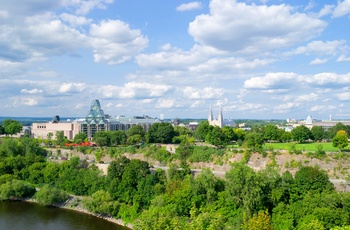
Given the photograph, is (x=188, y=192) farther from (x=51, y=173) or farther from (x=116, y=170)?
(x=51, y=173)

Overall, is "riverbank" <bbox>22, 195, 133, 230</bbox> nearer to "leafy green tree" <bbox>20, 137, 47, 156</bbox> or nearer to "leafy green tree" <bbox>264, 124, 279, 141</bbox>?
"leafy green tree" <bbox>20, 137, 47, 156</bbox>

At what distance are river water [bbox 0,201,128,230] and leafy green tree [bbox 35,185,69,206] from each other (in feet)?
2.65

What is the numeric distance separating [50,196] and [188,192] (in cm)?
1667

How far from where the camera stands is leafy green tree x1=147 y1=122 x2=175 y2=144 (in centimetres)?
6494

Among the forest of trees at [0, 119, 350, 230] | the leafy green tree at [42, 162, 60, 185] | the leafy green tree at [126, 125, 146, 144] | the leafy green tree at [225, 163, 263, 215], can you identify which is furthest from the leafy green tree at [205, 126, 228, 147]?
the leafy green tree at [42, 162, 60, 185]

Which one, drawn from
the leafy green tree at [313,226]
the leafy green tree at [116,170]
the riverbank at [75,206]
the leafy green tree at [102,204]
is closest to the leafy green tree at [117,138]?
the riverbank at [75,206]

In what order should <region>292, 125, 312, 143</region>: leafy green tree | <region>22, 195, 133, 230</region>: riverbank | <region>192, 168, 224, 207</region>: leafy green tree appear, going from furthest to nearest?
<region>292, 125, 312, 143</region>: leafy green tree, <region>22, 195, 133, 230</region>: riverbank, <region>192, 168, 224, 207</region>: leafy green tree

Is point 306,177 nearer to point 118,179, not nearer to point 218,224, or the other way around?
point 218,224

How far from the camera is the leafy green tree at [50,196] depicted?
3922 centimetres

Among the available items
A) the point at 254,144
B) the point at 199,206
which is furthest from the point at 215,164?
the point at 199,206

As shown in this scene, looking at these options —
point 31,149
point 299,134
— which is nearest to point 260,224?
point 299,134

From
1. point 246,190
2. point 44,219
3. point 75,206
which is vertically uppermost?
point 246,190

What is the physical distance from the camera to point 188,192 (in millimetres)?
34094

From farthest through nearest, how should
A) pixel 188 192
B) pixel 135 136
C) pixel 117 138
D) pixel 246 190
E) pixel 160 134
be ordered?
pixel 117 138
pixel 135 136
pixel 160 134
pixel 188 192
pixel 246 190
